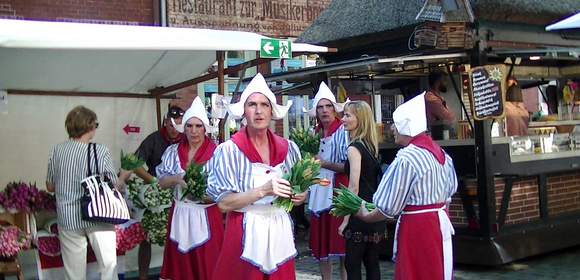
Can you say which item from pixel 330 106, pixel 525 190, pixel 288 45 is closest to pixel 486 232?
pixel 525 190

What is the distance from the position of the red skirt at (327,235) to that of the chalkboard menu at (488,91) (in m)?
1.98

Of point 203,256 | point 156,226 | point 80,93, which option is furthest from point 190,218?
point 80,93

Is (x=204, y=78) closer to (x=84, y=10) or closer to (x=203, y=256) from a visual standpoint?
(x=203, y=256)

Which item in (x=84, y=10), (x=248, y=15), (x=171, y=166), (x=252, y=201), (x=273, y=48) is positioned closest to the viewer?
(x=252, y=201)

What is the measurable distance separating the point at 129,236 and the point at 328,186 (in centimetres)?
194

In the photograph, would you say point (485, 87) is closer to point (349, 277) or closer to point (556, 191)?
point (556, 191)

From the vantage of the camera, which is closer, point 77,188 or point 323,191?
point 77,188

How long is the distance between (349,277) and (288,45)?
214cm

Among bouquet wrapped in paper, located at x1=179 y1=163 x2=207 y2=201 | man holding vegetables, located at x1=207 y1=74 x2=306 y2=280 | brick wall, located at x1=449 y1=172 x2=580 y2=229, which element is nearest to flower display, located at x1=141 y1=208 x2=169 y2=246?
bouquet wrapped in paper, located at x1=179 y1=163 x2=207 y2=201

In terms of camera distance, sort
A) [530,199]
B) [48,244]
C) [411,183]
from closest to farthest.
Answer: [411,183]
[48,244]
[530,199]

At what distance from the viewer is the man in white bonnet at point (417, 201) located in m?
4.64

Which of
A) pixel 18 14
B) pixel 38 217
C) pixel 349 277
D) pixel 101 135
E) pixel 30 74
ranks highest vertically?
pixel 18 14

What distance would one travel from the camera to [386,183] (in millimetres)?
4684

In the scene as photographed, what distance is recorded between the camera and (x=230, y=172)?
425cm
